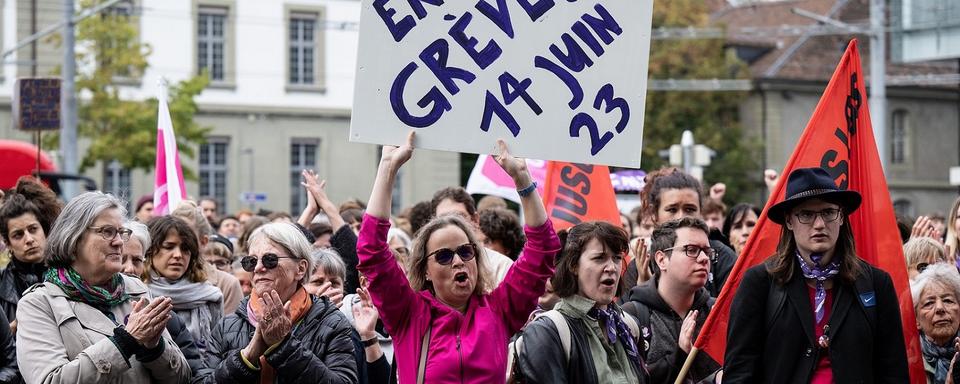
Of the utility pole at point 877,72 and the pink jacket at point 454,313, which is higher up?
the utility pole at point 877,72

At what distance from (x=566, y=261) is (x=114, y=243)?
6.13 feet

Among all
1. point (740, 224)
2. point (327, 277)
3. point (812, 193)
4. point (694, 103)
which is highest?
point (694, 103)

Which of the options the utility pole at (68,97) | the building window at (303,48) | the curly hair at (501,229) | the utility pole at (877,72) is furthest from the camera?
the building window at (303,48)

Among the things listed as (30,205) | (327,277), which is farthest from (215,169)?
(327,277)

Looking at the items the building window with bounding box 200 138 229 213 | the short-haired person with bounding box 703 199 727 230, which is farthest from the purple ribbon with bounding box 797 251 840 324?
the building window with bounding box 200 138 229 213

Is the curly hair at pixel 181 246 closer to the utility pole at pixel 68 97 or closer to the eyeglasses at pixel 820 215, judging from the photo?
the eyeglasses at pixel 820 215

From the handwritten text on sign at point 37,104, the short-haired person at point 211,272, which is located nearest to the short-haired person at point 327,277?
the short-haired person at point 211,272

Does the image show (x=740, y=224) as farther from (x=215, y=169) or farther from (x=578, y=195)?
(x=215, y=169)

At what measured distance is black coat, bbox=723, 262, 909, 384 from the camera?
5.60 m

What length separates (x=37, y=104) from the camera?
537 inches

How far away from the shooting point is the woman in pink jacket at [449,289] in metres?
5.58

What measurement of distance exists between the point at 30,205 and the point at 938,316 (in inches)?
182

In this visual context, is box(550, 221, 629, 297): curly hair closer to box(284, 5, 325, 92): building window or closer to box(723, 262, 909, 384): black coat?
box(723, 262, 909, 384): black coat

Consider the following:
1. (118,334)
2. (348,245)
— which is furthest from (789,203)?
(348,245)
